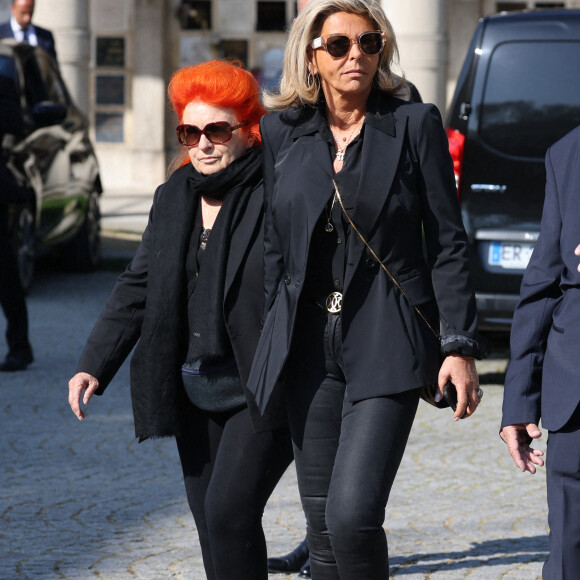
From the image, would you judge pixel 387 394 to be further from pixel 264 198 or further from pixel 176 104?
pixel 176 104

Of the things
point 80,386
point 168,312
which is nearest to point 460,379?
point 168,312

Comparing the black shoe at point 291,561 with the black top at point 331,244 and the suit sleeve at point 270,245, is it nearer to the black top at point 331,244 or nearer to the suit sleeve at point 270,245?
the suit sleeve at point 270,245

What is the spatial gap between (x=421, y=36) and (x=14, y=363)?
8620mm

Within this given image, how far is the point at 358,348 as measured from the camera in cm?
350

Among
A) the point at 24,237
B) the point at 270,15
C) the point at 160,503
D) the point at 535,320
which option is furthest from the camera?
the point at 270,15

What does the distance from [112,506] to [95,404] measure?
7.28 feet

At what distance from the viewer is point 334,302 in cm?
353

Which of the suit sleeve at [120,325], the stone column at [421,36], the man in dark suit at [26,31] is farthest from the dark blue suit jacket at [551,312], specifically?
the stone column at [421,36]

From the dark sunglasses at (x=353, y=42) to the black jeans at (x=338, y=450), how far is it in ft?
2.15

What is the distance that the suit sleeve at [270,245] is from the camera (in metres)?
3.66

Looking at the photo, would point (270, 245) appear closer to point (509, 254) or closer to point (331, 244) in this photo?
point (331, 244)

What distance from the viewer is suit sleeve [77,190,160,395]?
4020 mm

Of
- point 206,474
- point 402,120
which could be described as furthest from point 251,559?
point 402,120

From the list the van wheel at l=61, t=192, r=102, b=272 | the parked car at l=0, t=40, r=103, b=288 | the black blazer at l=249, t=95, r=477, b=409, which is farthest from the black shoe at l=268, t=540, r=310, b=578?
the van wheel at l=61, t=192, r=102, b=272
